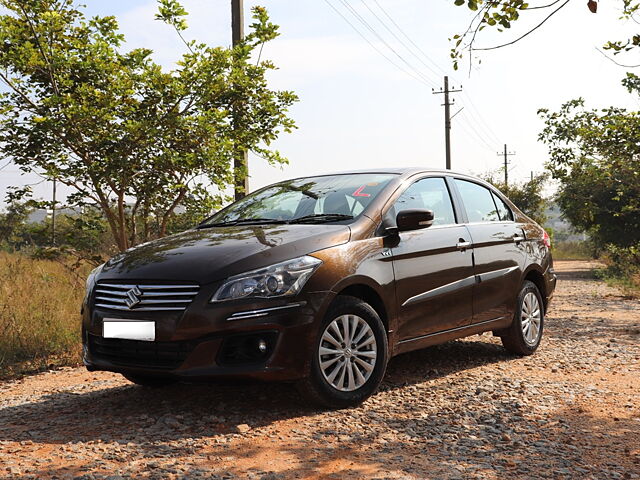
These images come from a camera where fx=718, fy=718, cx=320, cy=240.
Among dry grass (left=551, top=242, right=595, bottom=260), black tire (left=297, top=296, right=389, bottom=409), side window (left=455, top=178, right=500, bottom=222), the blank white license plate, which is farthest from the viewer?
dry grass (left=551, top=242, right=595, bottom=260)

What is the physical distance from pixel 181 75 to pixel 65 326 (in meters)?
3.51

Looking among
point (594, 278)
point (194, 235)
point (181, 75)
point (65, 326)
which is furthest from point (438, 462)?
point (594, 278)

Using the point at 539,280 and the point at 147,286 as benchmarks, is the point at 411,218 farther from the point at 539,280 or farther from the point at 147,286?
the point at 539,280

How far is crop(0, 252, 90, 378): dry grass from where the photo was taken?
7.48 meters

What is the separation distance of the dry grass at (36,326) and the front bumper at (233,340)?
3.09m

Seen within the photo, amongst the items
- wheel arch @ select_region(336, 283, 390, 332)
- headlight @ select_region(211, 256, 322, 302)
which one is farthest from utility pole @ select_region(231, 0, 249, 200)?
headlight @ select_region(211, 256, 322, 302)

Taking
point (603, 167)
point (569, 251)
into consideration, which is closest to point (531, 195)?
point (569, 251)

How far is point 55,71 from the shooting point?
8.92 metres

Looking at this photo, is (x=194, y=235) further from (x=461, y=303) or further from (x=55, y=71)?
(x=55, y=71)

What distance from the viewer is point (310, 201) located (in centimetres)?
599

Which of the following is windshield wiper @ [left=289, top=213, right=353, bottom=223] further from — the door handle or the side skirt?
the door handle

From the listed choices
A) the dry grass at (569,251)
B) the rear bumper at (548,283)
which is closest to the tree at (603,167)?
the rear bumper at (548,283)

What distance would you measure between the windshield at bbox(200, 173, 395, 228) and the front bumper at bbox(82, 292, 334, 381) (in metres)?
1.13

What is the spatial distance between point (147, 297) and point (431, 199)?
2.72m
